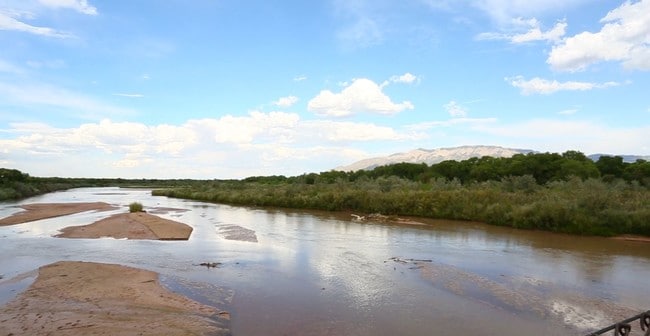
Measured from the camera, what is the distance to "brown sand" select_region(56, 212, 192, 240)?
2383cm

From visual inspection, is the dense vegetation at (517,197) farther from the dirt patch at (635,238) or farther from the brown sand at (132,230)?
the brown sand at (132,230)

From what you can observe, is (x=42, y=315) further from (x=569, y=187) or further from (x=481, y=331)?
→ (x=569, y=187)

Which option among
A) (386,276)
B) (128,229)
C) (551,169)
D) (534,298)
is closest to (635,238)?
(534,298)

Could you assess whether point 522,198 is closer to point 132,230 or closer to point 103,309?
point 132,230

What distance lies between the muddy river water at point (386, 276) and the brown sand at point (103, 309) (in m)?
0.68

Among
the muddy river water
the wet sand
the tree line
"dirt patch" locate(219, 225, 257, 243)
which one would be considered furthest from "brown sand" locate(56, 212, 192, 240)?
the tree line

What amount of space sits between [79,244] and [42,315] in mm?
11922

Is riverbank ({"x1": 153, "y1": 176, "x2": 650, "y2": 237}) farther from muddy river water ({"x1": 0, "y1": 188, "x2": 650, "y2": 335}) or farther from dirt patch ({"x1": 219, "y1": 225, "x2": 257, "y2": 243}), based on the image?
dirt patch ({"x1": 219, "y1": 225, "x2": 257, "y2": 243})

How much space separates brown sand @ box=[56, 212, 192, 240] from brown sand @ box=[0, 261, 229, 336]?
986 cm

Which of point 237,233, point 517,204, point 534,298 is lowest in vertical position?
point 534,298

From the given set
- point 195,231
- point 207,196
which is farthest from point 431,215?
point 207,196

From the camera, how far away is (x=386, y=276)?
588 inches

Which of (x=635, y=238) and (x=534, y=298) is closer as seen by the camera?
(x=534, y=298)

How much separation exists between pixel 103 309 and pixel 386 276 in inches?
325
